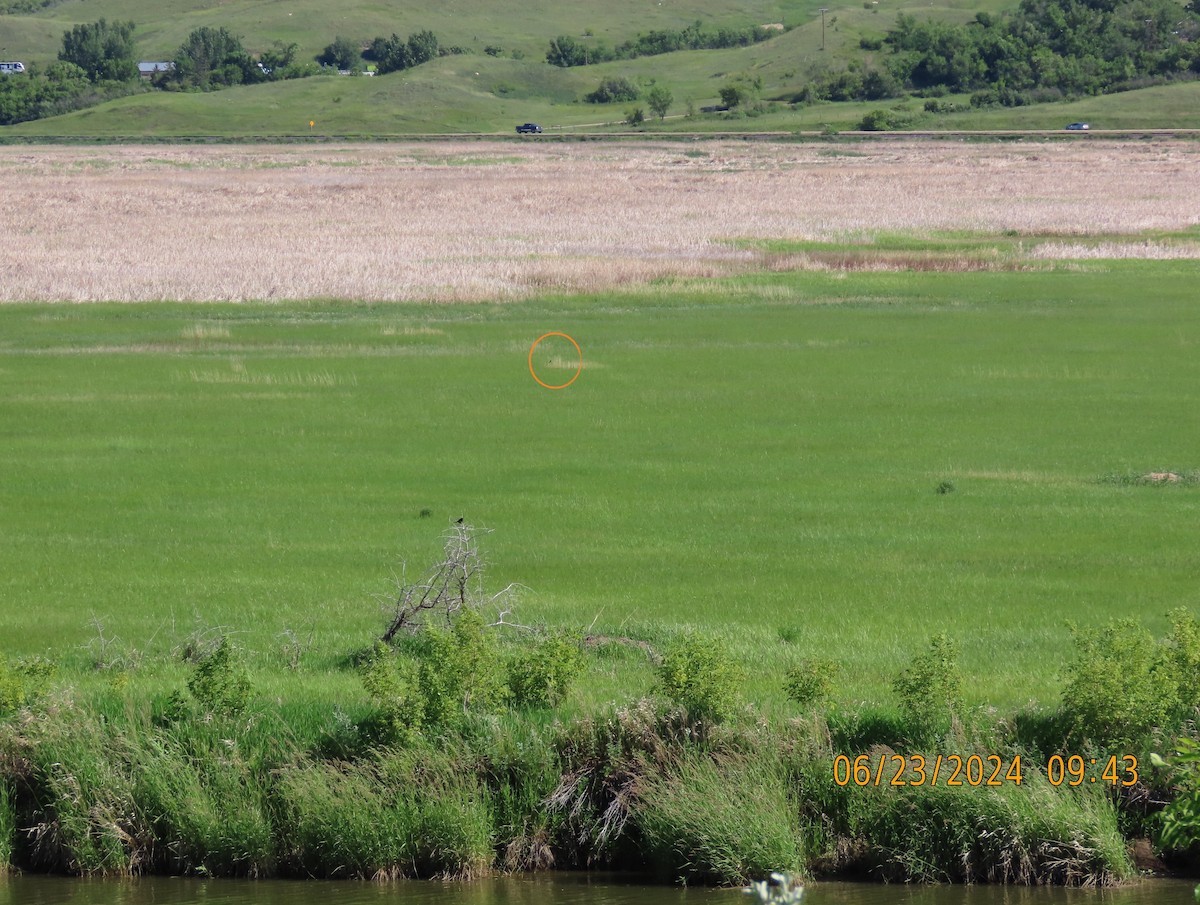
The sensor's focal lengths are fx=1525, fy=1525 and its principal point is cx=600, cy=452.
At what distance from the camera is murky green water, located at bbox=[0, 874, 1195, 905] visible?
1146 cm

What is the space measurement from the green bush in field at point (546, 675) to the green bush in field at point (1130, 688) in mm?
4086

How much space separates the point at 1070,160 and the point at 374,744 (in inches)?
A: 4147

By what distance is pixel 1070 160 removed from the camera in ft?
358

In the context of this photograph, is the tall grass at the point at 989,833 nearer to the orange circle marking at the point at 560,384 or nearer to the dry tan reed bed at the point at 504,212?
the orange circle marking at the point at 560,384

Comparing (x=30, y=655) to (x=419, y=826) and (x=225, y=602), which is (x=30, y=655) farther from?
(x=419, y=826)

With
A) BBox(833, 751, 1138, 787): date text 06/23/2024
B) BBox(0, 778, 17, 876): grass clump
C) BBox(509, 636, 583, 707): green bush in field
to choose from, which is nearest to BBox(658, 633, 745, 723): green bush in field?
BBox(509, 636, 583, 707): green bush in field

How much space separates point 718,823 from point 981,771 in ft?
6.86

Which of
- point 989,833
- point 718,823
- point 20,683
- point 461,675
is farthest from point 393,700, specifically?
point 989,833

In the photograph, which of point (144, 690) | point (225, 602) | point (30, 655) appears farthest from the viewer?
point (225, 602)

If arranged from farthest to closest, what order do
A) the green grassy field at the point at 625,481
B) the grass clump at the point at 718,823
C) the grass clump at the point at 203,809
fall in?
the green grassy field at the point at 625,481, the grass clump at the point at 203,809, the grass clump at the point at 718,823

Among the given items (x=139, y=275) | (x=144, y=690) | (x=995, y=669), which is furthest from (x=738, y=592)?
(x=139, y=275)

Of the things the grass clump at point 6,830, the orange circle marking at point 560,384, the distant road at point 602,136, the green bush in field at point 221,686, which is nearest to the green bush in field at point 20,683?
the grass clump at point 6,830

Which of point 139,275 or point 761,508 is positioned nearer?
point 761,508

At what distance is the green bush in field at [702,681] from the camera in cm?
1242
